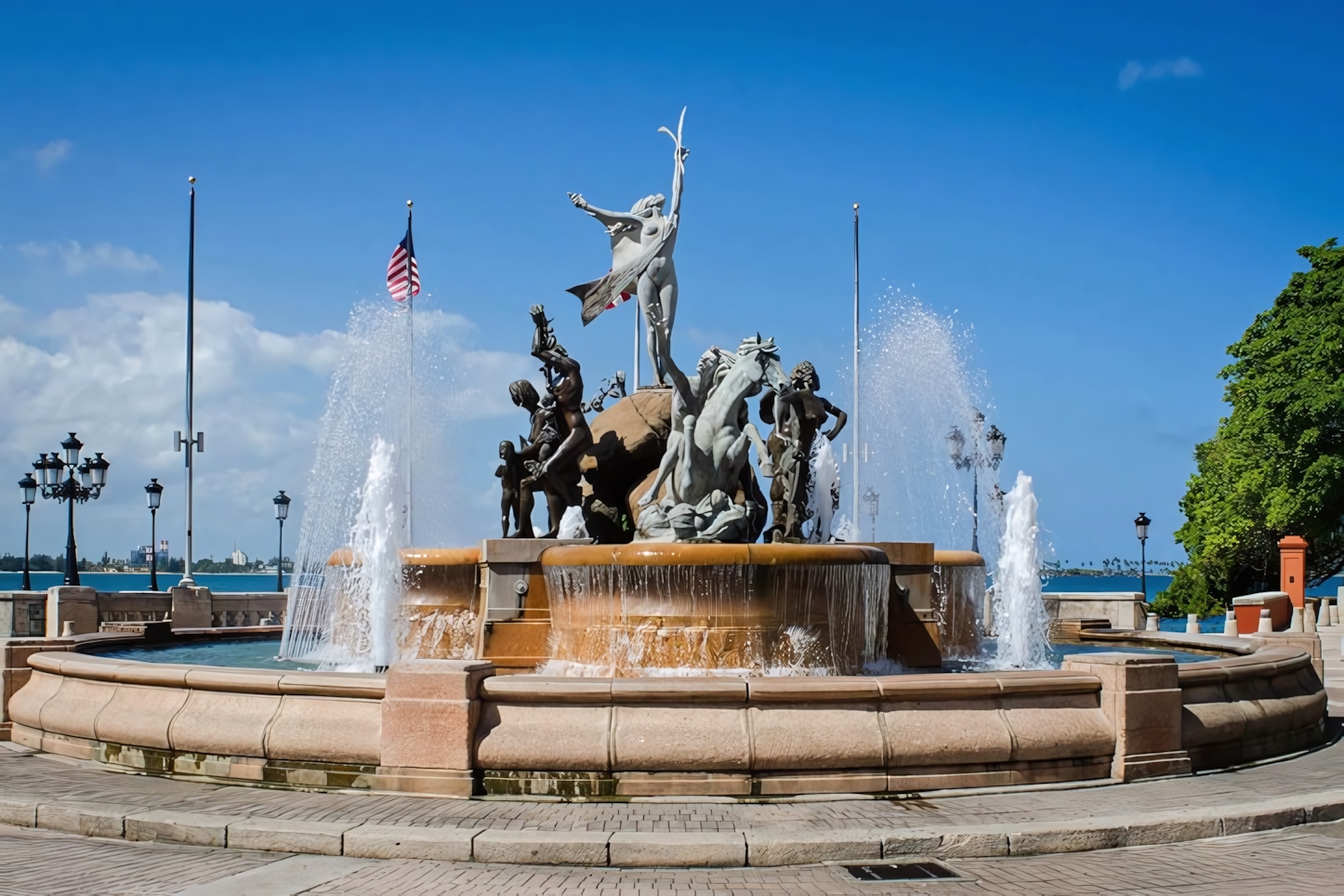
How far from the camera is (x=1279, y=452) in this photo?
Result: 4200 cm

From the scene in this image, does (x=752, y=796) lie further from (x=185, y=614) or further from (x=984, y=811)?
(x=185, y=614)

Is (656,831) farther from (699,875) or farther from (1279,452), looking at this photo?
(1279,452)

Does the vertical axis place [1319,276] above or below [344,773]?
above

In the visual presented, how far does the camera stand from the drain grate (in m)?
7.52

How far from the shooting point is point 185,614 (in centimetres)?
2834

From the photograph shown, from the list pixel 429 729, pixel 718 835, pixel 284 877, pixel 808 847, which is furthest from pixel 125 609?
pixel 808 847

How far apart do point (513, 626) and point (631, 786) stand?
661cm

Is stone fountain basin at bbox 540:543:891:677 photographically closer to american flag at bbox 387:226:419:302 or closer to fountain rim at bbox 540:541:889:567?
fountain rim at bbox 540:541:889:567

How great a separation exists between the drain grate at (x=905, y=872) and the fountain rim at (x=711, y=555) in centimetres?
572

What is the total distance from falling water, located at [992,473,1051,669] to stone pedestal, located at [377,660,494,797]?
1233 cm

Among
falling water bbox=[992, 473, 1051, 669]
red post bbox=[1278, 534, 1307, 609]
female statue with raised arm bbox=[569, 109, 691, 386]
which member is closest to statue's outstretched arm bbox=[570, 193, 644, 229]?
female statue with raised arm bbox=[569, 109, 691, 386]

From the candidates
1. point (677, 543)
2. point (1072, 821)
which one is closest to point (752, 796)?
point (1072, 821)

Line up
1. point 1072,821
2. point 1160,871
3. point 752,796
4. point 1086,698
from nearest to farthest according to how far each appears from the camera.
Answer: point 1160,871 → point 1072,821 → point 752,796 → point 1086,698

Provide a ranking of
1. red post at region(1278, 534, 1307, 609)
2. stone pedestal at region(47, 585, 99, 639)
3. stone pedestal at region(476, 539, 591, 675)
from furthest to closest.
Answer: red post at region(1278, 534, 1307, 609) → stone pedestal at region(47, 585, 99, 639) → stone pedestal at region(476, 539, 591, 675)
